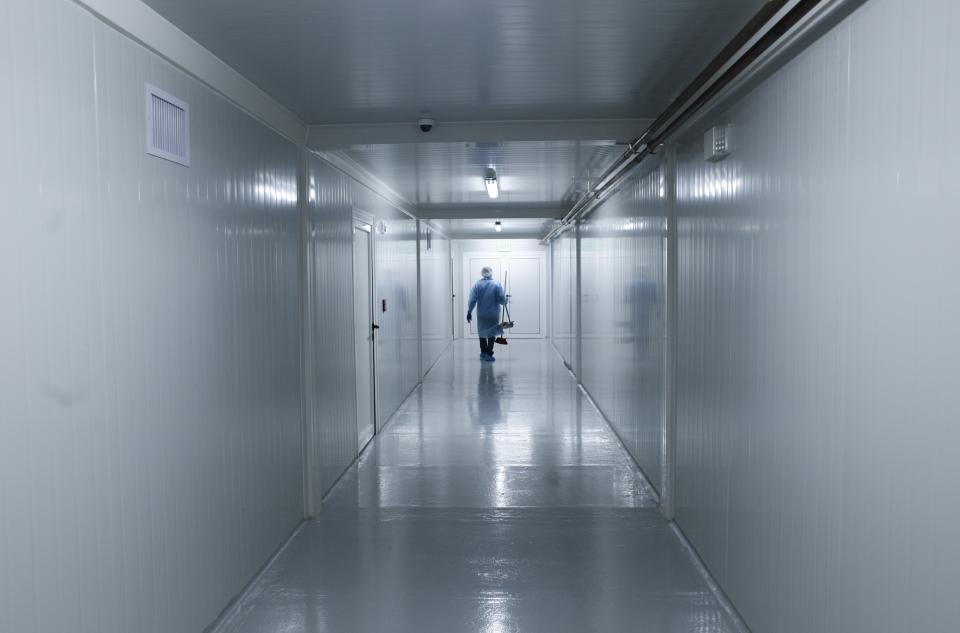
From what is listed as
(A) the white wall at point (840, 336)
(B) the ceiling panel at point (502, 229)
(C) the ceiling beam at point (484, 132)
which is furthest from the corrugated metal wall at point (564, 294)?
(A) the white wall at point (840, 336)

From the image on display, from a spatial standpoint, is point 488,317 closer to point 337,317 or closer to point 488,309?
point 488,309

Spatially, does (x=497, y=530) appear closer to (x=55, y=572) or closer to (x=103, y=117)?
(x=55, y=572)

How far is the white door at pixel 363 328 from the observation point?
666cm

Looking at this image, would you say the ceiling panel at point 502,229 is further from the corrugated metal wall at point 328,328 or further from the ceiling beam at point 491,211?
the corrugated metal wall at point 328,328

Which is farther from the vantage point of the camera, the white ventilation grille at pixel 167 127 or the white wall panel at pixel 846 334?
the white ventilation grille at pixel 167 127

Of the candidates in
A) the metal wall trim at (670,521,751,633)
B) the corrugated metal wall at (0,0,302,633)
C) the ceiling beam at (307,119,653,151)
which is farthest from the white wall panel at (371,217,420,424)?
the metal wall trim at (670,521,751,633)

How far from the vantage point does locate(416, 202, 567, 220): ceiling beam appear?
10.6 meters

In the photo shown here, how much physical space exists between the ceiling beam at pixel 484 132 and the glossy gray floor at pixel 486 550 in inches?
104

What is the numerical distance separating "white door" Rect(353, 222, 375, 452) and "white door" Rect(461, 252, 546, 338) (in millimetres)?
10669

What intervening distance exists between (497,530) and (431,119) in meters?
2.83

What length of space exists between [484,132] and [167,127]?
8.41 ft

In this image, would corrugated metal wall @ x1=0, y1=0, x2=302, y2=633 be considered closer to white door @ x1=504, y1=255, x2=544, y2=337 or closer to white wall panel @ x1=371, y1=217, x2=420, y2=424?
white wall panel @ x1=371, y1=217, x2=420, y2=424

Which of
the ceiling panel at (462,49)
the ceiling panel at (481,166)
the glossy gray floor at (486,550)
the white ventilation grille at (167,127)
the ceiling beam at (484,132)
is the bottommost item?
the glossy gray floor at (486,550)

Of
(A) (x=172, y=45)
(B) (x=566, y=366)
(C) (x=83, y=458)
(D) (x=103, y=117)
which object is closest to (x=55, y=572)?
(C) (x=83, y=458)
